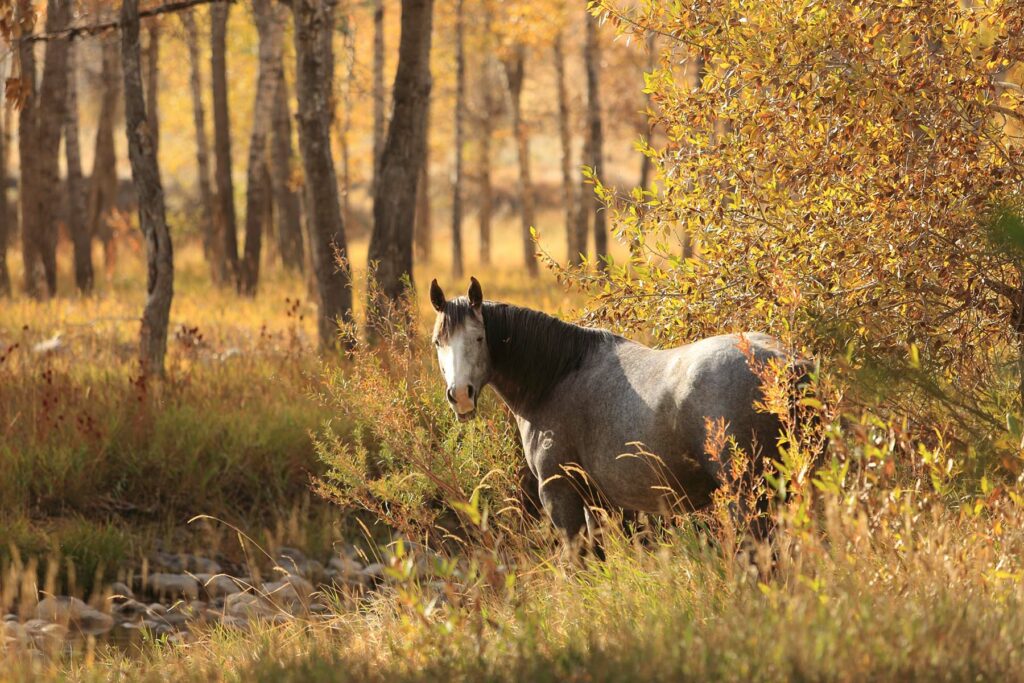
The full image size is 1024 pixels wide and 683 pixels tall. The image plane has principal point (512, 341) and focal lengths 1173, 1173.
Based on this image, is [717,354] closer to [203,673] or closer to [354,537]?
[203,673]

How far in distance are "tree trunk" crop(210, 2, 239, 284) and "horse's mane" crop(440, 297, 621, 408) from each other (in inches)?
575

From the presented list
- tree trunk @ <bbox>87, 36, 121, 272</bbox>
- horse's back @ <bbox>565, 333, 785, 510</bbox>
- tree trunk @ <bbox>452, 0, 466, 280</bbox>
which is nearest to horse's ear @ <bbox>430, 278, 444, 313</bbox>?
horse's back @ <bbox>565, 333, 785, 510</bbox>

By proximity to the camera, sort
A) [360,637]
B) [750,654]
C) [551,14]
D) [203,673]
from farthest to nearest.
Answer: [551,14] → [360,637] → [203,673] → [750,654]

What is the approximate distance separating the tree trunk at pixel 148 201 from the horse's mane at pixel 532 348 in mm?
5669

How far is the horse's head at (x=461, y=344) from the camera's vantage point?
6219mm

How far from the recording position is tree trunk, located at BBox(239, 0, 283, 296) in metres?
18.0

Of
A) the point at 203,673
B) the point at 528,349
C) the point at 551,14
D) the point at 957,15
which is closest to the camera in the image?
the point at 203,673

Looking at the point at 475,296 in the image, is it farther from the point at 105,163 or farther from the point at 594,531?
the point at 105,163

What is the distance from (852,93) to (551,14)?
18670 millimetres

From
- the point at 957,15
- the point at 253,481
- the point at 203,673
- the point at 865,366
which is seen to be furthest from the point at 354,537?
the point at 957,15

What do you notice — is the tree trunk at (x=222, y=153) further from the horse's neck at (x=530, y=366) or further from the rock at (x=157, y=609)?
the horse's neck at (x=530, y=366)

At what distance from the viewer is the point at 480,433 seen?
24.5 ft

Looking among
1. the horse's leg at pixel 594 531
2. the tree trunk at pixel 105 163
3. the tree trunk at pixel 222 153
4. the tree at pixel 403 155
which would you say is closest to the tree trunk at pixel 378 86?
the tree trunk at pixel 222 153

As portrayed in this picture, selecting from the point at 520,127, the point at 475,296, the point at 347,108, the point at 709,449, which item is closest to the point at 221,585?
the point at 475,296
